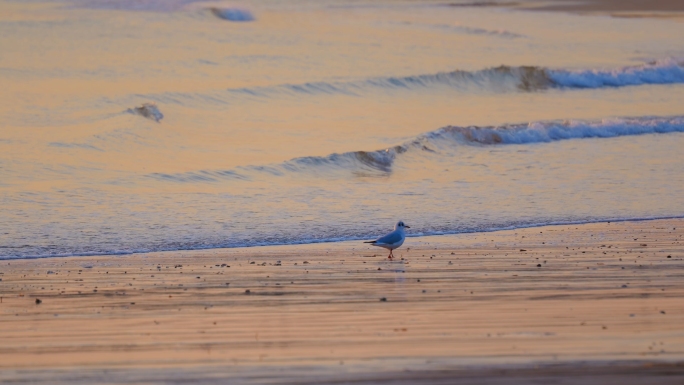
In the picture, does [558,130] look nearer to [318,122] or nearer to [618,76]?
[318,122]

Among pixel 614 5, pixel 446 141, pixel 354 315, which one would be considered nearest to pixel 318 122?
pixel 446 141

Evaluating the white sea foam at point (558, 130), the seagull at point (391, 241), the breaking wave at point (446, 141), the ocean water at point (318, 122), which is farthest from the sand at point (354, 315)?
the white sea foam at point (558, 130)

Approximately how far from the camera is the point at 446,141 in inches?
725

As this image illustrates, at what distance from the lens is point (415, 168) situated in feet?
52.3

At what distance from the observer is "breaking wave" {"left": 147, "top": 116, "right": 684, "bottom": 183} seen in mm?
15375

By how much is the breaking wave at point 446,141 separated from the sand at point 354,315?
18.2ft

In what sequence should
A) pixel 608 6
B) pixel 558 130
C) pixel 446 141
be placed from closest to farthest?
pixel 446 141 < pixel 558 130 < pixel 608 6

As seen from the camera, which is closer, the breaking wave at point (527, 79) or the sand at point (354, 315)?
the sand at point (354, 315)

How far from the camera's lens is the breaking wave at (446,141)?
15.4 metres

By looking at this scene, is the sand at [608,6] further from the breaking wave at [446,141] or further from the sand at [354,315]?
the sand at [354,315]

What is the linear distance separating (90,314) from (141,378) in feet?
5.42

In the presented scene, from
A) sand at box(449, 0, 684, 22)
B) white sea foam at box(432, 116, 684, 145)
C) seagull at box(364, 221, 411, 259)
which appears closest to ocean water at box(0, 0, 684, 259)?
white sea foam at box(432, 116, 684, 145)

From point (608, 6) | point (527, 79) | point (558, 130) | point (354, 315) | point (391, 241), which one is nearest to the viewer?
point (354, 315)

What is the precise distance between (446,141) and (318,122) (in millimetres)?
4031
